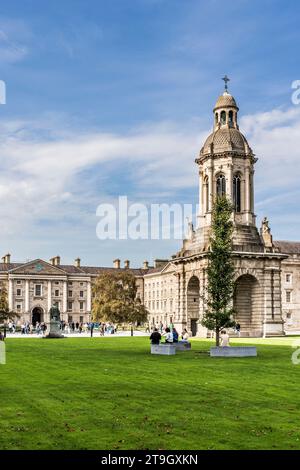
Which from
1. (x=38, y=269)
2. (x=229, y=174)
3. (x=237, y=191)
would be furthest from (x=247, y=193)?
(x=38, y=269)

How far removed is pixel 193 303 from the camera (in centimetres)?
6875

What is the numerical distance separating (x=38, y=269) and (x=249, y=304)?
280ft

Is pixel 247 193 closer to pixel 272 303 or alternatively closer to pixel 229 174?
pixel 229 174

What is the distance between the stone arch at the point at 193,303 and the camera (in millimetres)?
68062

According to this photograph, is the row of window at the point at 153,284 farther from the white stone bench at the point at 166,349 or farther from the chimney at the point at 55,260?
the white stone bench at the point at 166,349

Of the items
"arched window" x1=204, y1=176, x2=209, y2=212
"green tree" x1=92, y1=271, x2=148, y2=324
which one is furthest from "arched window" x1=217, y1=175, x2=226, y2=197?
"green tree" x1=92, y1=271, x2=148, y2=324

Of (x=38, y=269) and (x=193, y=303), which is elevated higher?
(x=38, y=269)

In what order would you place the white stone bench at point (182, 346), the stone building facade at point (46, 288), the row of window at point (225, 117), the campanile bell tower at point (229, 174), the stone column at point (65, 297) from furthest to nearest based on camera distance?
the stone column at point (65, 297), the stone building facade at point (46, 288), the row of window at point (225, 117), the campanile bell tower at point (229, 174), the white stone bench at point (182, 346)

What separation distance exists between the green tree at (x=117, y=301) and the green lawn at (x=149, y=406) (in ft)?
235

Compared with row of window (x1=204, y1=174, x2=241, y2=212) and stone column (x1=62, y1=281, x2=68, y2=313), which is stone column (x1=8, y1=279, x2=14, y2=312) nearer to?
stone column (x1=62, y1=281, x2=68, y2=313)

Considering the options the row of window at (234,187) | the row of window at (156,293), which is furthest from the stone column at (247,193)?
the row of window at (156,293)

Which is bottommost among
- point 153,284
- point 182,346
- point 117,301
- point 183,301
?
point 182,346

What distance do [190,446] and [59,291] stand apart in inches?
5365
